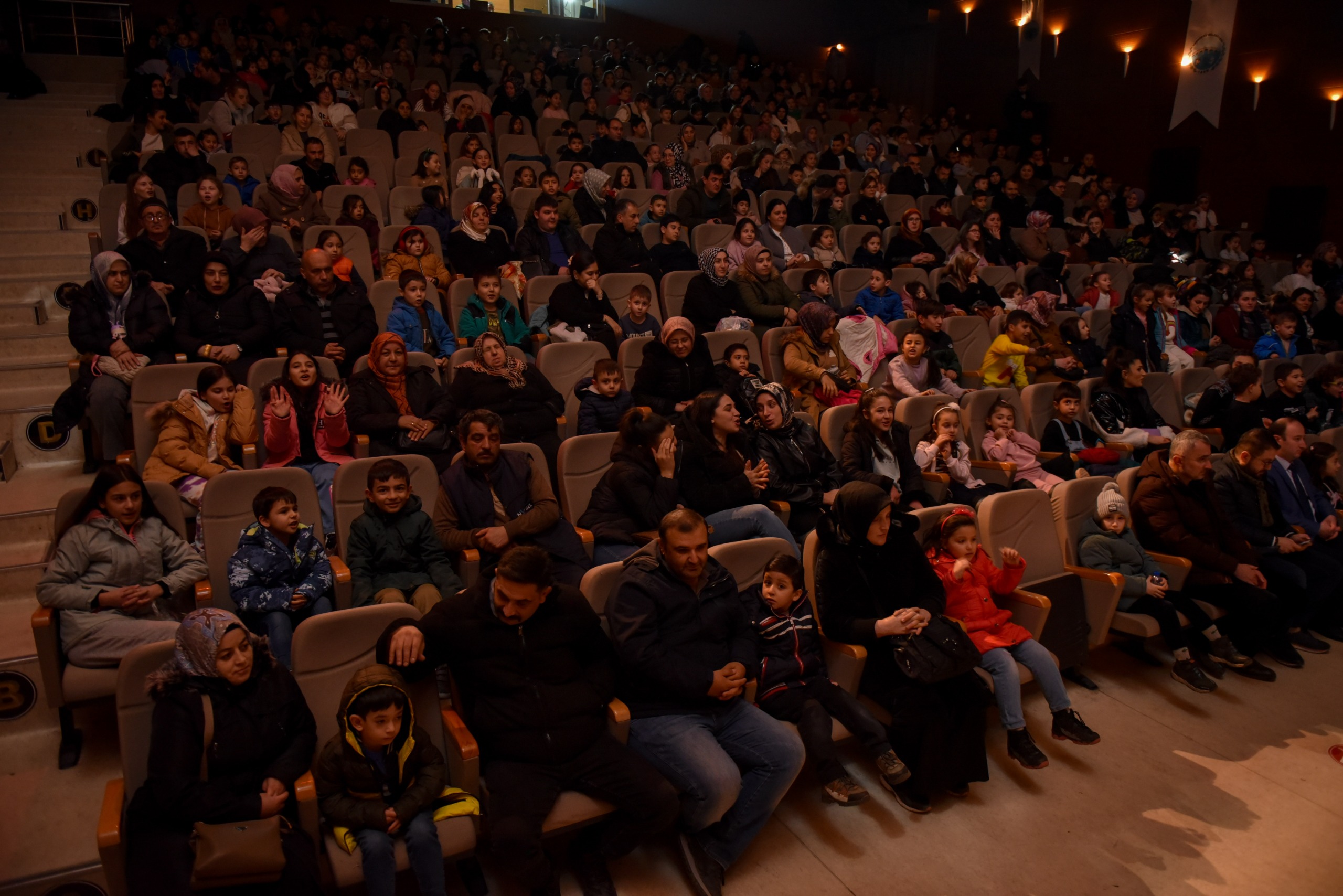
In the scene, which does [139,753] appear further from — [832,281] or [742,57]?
[742,57]

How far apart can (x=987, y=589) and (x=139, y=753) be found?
2.34m

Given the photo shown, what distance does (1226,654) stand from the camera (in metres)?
3.22

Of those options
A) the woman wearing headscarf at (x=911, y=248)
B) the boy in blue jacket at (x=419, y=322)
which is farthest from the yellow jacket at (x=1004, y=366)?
the boy in blue jacket at (x=419, y=322)

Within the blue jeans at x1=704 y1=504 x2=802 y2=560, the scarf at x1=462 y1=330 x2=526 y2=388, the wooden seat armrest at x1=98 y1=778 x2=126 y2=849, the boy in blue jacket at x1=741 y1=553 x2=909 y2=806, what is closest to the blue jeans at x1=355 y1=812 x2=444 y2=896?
the wooden seat armrest at x1=98 y1=778 x2=126 y2=849

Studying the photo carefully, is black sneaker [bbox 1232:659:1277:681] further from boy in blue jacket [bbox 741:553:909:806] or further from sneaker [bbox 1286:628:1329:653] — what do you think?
boy in blue jacket [bbox 741:553:909:806]

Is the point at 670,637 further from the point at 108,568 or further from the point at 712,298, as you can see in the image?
the point at 712,298

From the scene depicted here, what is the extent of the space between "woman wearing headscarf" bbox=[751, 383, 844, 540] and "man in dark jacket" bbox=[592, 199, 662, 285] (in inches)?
72.8

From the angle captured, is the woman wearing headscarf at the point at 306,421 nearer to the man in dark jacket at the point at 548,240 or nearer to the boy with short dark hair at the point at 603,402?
the boy with short dark hair at the point at 603,402

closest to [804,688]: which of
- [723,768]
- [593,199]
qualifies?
[723,768]

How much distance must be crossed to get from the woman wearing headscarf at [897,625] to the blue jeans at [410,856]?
3.90 ft

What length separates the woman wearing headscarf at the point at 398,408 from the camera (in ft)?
11.0

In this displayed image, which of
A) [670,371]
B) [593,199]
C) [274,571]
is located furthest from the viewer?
[593,199]

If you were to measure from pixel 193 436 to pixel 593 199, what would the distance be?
317 centimetres

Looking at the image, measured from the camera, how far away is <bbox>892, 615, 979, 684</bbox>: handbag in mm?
2381
